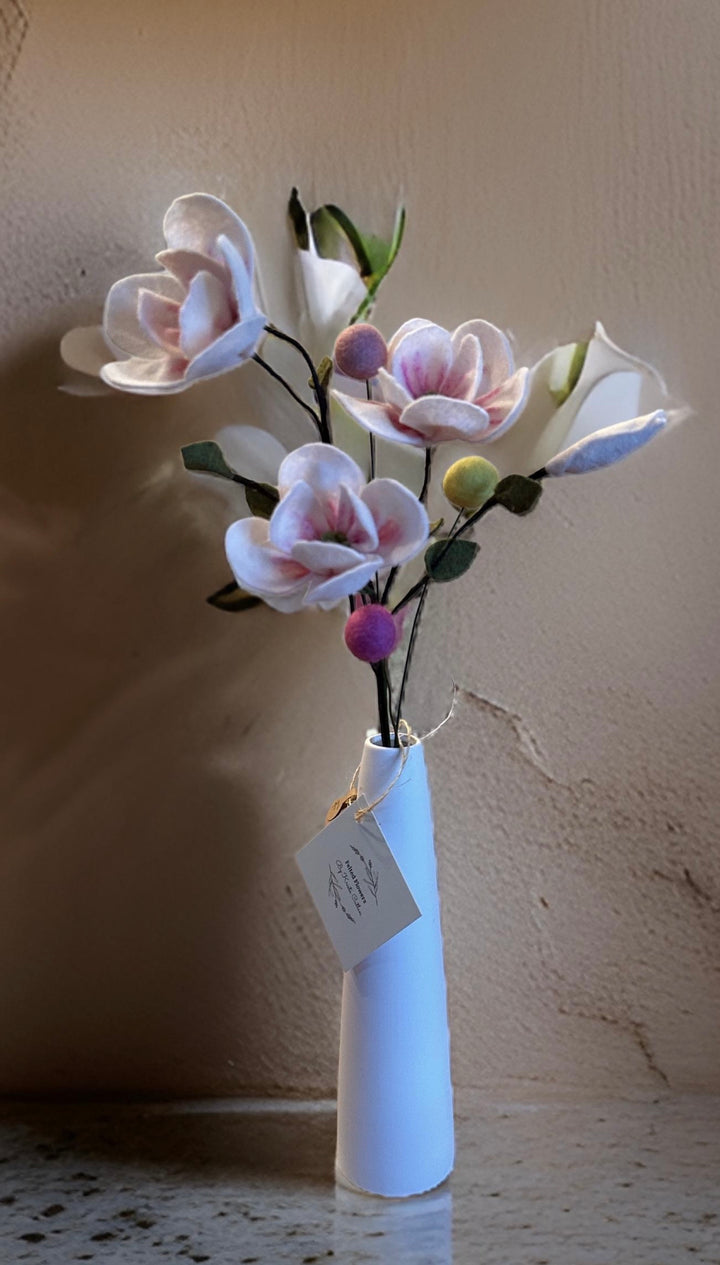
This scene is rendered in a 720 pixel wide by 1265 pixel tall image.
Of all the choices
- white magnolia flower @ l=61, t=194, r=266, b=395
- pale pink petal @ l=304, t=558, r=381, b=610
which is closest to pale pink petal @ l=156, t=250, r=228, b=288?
white magnolia flower @ l=61, t=194, r=266, b=395

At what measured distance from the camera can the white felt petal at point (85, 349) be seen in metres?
0.82

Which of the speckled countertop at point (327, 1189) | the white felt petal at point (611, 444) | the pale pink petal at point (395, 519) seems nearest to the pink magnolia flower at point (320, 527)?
the pale pink petal at point (395, 519)

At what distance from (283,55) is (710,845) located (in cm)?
74

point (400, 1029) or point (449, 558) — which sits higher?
point (449, 558)

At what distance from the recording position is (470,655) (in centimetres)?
89

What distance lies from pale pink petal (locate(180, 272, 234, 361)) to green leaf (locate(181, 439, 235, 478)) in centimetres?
6

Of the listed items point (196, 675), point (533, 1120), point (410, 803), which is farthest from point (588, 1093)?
point (196, 675)

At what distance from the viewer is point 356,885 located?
0.73 meters

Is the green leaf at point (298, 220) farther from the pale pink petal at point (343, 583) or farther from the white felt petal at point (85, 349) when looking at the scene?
the pale pink petal at point (343, 583)

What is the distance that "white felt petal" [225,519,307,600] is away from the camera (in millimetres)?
655

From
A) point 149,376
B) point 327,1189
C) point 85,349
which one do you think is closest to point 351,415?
point 149,376

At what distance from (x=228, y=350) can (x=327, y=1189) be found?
631 mm

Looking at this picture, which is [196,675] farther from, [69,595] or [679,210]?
[679,210]

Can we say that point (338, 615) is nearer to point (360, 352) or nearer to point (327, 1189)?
point (360, 352)
